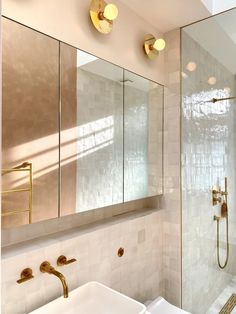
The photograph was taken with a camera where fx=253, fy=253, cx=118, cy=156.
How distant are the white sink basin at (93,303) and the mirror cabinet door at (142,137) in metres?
0.65

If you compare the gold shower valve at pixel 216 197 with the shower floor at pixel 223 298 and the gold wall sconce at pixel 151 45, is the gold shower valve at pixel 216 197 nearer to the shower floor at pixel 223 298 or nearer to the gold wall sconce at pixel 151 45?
the shower floor at pixel 223 298

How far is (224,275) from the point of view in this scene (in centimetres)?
241

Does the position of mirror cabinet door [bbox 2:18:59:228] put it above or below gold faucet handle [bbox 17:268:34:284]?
above

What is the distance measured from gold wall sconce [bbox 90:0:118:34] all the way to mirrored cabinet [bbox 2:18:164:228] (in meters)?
0.19

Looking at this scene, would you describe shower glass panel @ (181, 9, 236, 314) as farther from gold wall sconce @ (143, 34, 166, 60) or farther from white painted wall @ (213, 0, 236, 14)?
gold wall sconce @ (143, 34, 166, 60)

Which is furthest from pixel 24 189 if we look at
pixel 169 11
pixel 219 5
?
pixel 219 5

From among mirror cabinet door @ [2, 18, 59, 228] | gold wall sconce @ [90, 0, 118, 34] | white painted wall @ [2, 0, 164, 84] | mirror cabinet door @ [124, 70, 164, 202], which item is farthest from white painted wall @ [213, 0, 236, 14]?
mirror cabinet door @ [2, 18, 59, 228]

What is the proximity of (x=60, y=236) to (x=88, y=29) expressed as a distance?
1235 millimetres

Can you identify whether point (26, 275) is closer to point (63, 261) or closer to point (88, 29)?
point (63, 261)

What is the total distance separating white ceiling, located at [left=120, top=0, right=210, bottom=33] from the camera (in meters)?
1.78

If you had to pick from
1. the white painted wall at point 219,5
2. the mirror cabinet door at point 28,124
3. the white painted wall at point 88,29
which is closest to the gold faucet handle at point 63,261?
the mirror cabinet door at point 28,124

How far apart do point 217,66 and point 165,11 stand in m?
0.72

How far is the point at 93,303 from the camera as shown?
1.36 meters

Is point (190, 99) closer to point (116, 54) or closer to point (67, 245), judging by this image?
point (116, 54)
